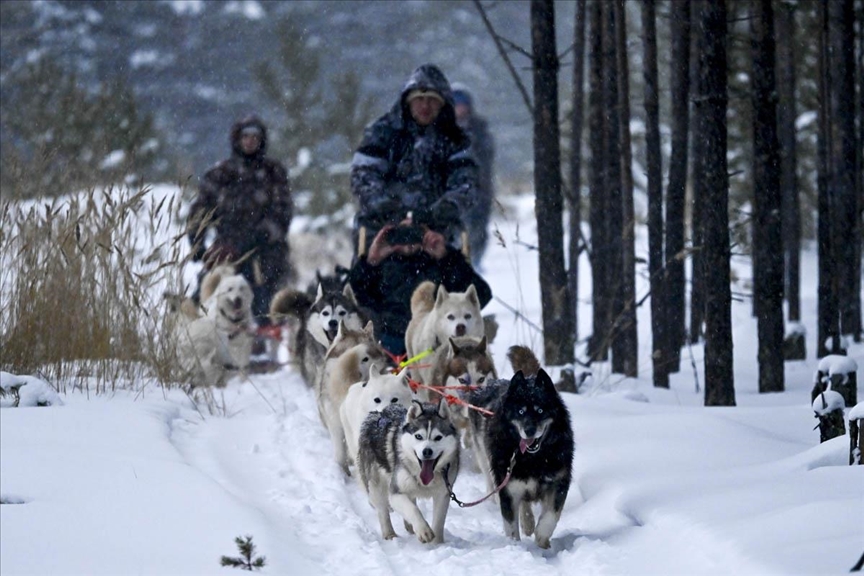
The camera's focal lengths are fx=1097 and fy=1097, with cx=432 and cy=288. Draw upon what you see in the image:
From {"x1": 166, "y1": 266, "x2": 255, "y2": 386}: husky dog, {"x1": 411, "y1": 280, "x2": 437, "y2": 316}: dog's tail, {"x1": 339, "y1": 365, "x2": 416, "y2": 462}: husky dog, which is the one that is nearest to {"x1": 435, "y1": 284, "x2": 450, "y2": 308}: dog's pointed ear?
{"x1": 411, "y1": 280, "x2": 437, "y2": 316}: dog's tail

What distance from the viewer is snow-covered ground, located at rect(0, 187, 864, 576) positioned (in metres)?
3.80

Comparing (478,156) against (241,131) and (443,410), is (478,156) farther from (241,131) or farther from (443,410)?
(443,410)

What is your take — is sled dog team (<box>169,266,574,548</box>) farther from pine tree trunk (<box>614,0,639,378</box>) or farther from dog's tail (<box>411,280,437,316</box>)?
pine tree trunk (<box>614,0,639,378</box>)

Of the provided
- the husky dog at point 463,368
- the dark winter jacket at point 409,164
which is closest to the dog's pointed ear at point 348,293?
the dark winter jacket at point 409,164

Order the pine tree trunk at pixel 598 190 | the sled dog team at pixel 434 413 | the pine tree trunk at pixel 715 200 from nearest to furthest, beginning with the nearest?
the sled dog team at pixel 434 413 → the pine tree trunk at pixel 715 200 → the pine tree trunk at pixel 598 190

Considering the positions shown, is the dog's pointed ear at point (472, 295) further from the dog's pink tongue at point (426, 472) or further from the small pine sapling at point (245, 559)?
the small pine sapling at point (245, 559)

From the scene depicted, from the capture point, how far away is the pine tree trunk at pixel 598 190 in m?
11.2

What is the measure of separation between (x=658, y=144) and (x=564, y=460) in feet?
23.8

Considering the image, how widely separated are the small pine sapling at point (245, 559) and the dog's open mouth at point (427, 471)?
3.51 feet

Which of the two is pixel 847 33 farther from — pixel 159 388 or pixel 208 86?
pixel 208 86

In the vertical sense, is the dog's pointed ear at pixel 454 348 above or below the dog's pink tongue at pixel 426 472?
above

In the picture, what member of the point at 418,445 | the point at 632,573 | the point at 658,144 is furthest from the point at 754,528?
the point at 658,144

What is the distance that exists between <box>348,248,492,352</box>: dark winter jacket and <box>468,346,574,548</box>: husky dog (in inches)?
132

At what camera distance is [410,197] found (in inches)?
339
